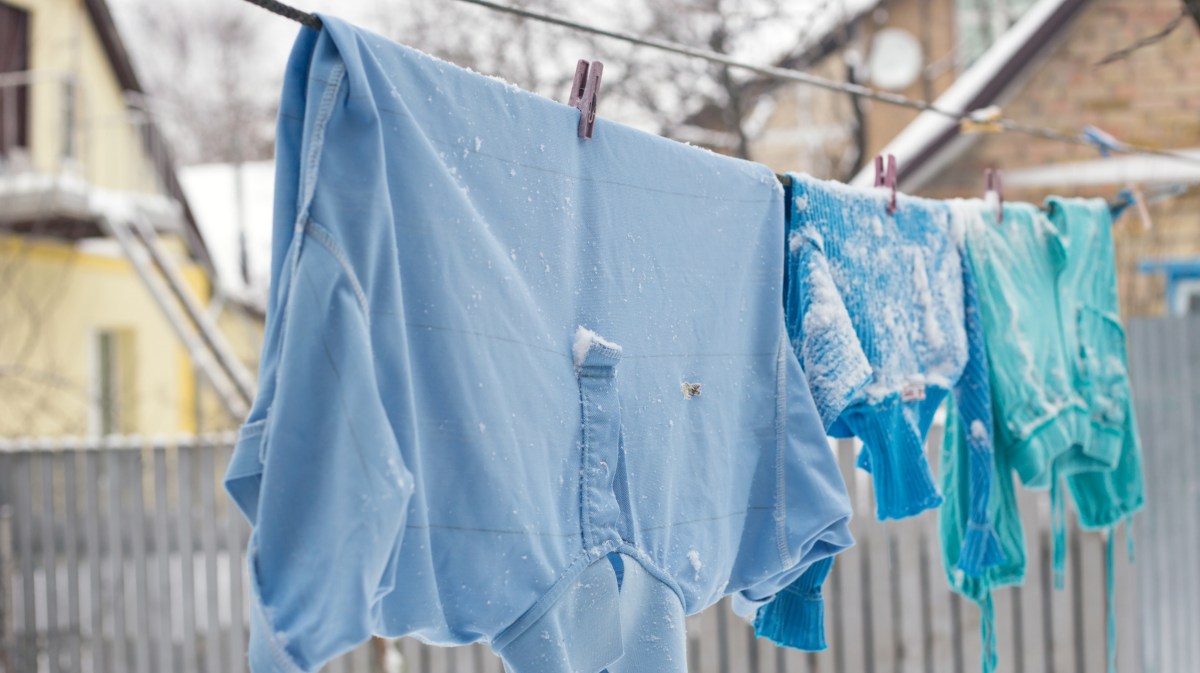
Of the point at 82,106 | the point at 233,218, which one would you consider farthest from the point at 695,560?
the point at 233,218

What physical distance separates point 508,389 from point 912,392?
3.19ft

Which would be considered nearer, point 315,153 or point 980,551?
point 315,153

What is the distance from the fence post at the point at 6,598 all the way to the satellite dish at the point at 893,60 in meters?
7.86

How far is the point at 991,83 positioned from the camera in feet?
20.7

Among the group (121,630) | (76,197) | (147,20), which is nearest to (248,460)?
(121,630)

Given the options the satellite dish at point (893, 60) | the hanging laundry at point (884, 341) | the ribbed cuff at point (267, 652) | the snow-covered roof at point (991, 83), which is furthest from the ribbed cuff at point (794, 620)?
the satellite dish at point (893, 60)

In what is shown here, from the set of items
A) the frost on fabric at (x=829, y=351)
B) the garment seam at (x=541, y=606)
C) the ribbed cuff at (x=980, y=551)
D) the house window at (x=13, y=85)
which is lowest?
the ribbed cuff at (x=980, y=551)

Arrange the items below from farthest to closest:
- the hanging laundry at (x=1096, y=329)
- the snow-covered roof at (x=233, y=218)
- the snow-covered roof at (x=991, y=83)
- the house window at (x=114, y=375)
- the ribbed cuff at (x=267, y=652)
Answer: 1. the snow-covered roof at (x=233, y=218)
2. the house window at (x=114, y=375)
3. the snow-covered roof at (x=991, y=83)
4. the hanging laundry at (x=1096, y=329)
5. the ribbed cuff at (x=267, y=652)

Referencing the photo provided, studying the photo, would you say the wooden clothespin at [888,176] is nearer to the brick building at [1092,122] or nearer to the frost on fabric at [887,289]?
the frost on fabric at [887,289]

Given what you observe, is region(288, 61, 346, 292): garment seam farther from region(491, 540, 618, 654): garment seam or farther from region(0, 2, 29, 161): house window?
region(0, 2, 29, 161): house window

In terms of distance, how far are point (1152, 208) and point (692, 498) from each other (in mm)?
5184

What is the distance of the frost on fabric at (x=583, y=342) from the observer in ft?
4.26

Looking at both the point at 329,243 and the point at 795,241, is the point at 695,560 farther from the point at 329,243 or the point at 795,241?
the point at 329,243

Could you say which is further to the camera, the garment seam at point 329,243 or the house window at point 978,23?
the house window at point 978,23
